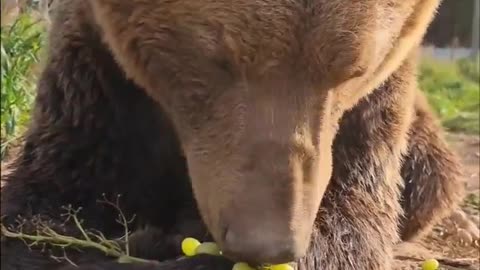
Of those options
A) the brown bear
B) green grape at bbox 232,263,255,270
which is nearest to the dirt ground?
the brown bear

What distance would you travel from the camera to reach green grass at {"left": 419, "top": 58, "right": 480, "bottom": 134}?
737 cm

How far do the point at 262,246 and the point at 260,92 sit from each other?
34cm

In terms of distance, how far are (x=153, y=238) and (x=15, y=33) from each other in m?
1.99

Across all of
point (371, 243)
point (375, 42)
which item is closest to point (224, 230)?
point (375, 42)

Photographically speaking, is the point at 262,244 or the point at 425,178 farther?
the point at 425,178

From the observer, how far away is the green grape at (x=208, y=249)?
2.43 metres

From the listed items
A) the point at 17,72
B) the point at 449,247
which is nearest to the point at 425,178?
the point at 449,247

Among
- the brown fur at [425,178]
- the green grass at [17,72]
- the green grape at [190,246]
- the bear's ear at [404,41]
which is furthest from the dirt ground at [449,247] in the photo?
the green grape at [190,246]

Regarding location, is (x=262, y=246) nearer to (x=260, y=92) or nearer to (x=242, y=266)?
(x=242, y=266)

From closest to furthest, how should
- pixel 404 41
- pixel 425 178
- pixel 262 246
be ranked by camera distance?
pixel 262 246 < pixel 404 41 < pixel 425 178

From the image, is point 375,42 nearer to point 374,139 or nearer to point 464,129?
point 374,139

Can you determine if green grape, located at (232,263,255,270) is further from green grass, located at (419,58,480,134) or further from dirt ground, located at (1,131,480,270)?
green grass, located at (419,58,480,134)

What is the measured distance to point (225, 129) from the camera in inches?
→ 84.9

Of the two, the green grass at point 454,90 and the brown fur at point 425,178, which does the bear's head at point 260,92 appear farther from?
the green grass at point 454,90
